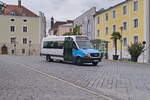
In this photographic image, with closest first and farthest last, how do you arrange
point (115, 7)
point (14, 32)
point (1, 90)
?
point (1, 90)
point (115, 7)
point (14, 32)

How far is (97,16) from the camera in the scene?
67.4 metres

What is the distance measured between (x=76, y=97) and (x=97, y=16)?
5872 centimetres

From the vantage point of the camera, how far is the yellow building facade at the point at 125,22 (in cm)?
4738

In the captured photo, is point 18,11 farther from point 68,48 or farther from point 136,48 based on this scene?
point 68,48

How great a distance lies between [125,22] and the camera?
2088 inches

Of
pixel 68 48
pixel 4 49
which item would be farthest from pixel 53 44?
pixel 4 49

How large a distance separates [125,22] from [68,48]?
26.0 meters

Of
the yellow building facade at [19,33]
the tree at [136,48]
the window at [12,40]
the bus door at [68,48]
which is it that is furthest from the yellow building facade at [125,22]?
the window at [12,40]

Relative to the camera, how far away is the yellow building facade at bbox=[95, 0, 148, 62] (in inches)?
1865

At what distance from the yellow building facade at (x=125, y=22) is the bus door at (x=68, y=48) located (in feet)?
64.5

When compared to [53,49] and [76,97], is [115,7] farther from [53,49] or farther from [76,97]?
[76,97]

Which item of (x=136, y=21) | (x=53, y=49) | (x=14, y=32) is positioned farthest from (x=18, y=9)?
(x=53, y=49)

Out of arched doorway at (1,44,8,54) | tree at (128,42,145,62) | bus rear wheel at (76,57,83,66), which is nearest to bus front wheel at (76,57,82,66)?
bus rear wheel at (76,57,83,66)

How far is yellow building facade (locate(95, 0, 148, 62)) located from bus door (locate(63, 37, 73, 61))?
64.5 ft
